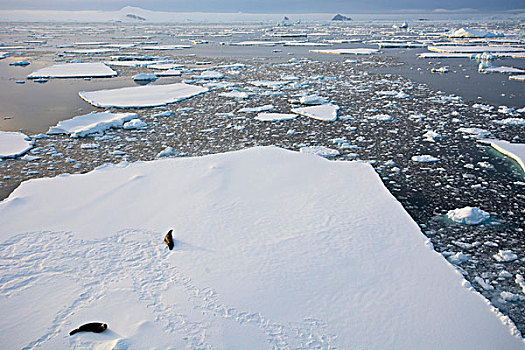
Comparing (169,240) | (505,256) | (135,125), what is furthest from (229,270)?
(135,125)

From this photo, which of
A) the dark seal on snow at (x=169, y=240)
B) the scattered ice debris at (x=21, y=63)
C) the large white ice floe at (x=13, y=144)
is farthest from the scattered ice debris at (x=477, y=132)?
the scattered ice debris at (x=21, y=63)

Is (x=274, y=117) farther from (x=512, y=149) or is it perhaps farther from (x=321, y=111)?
(x=512, y=149)

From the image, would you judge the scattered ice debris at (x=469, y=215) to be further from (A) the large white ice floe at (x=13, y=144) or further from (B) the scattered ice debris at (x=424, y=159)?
(A) the large white ice floe at (x=13, y=144)

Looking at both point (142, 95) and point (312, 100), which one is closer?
point (312, 100)

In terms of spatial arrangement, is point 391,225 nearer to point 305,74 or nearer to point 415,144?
point 415,144

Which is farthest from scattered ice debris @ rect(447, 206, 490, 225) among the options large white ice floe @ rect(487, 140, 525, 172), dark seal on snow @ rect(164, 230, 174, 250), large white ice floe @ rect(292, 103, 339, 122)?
large white ice floe @ rect(292, 103, 339, 122)
